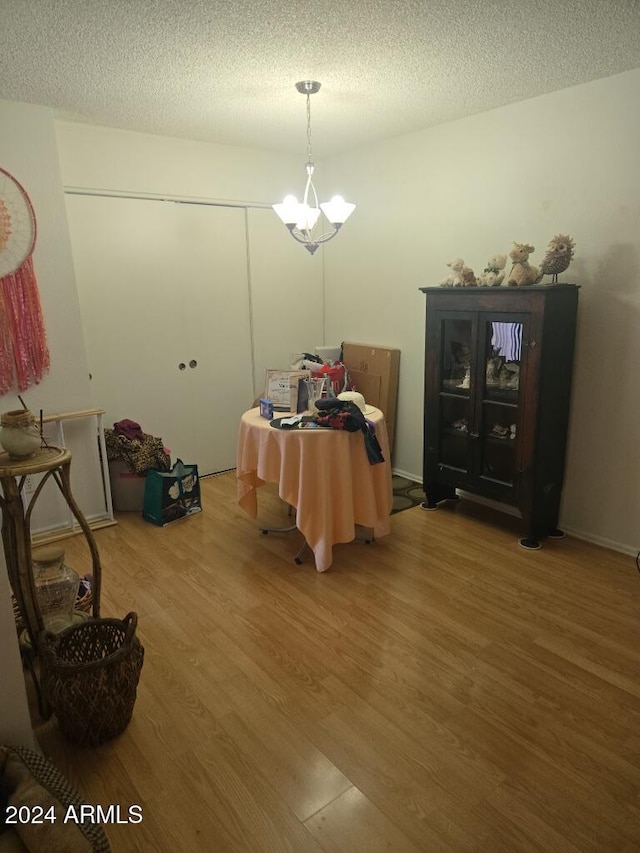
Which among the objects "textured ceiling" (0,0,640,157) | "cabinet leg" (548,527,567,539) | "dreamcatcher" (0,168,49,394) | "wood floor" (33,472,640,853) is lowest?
"wood floor" (33,472,640,853)

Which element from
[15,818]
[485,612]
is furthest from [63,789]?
[485,612]

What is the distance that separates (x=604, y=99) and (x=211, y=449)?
3.48 m

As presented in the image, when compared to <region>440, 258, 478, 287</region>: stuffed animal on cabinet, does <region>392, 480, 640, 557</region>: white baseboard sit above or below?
below

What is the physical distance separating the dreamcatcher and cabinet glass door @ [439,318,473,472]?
2.48 m

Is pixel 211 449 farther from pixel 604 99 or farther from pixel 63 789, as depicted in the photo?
pixel 604 99

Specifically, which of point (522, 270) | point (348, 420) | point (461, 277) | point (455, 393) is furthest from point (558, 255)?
point (348, 420)

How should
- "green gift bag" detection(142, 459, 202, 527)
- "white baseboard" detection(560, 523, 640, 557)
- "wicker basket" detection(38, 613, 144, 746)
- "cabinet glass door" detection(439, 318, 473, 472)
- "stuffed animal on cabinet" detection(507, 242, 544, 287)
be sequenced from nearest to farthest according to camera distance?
"wicker basket" detection(38, 613, 144, 746), "stuffed animal on cabinet" detection(507, 242, 544, 287), "white baseboard" detection(560, 523, 640, 557), "cabinet glass door" detection(439, 318, 473, 472), "green gift bag" detection(142, 459, 202, 527)

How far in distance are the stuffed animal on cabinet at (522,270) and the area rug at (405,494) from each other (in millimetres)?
1652

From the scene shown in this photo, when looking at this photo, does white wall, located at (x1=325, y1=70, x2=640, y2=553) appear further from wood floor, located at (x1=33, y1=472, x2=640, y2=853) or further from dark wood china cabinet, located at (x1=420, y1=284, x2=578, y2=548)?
wood floor, located at (x1=33, y1=472, x2=640, y2=853)

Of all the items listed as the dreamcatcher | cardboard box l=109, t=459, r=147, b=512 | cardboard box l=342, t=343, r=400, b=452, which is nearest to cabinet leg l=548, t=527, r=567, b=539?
cardboard box l=342, t=343, r=400, b=452

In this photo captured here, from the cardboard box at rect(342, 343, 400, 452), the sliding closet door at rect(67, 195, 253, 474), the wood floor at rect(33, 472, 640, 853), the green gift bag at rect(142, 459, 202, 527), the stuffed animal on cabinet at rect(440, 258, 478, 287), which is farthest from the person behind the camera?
the cardboard box at rect(342, 343, 400, 452)

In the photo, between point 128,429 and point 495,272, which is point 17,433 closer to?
point 128,429

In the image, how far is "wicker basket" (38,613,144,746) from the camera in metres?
1.78

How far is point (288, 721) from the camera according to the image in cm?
198
